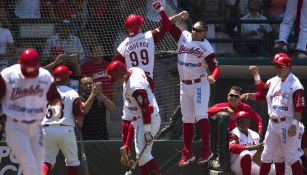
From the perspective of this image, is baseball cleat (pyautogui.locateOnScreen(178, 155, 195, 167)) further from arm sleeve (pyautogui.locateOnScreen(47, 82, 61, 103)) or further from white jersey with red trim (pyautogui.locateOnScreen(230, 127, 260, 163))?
arm sleeve (pyautogui.locateOnScreen(47, 82, 61, 103))

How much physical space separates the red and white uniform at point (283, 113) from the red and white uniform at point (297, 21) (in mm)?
2407

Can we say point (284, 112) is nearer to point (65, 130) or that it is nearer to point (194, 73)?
point (194, 73)

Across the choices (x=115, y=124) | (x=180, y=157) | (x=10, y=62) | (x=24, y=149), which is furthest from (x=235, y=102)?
(x=24, y=149)

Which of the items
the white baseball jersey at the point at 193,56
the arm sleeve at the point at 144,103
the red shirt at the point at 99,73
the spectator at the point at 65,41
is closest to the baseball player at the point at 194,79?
the white baseball jersey at the point at 193,56

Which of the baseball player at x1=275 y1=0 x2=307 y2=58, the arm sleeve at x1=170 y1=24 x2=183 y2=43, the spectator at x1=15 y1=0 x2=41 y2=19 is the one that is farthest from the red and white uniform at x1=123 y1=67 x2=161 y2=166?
the baseball player at x1=275 y1=0 x2=307 y2=58

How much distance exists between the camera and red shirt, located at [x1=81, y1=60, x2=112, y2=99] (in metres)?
12.3

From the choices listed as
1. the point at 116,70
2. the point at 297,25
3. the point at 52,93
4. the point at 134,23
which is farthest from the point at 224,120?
the point at 52,93

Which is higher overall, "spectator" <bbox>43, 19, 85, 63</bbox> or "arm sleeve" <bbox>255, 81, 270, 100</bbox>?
"spectator" <bbox>43, 19, 85, 63</bbox>

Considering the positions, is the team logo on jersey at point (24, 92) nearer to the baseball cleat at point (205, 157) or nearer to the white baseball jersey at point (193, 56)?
the white baseball jersey at point (193, 56)

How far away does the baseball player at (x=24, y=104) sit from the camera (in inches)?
338

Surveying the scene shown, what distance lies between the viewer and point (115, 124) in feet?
41.5

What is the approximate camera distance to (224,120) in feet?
37.8

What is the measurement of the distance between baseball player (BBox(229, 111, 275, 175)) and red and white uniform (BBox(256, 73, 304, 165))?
51 cm

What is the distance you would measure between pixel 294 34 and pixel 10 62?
14.9ft
